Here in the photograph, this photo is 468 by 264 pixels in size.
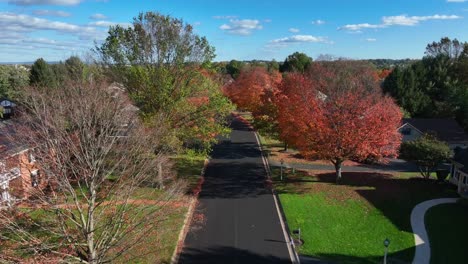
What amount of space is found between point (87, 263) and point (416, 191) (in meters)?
24.7

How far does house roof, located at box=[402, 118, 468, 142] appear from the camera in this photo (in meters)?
41.6

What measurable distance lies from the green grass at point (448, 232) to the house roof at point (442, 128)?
62.2 ft

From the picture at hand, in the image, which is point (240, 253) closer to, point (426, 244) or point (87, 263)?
point (87, 263)

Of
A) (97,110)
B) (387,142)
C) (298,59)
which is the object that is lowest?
(387,142)

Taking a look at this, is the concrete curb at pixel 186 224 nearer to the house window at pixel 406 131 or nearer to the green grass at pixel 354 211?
A: the green grass at pixel 354 211

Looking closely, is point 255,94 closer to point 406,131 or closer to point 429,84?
point 406,131

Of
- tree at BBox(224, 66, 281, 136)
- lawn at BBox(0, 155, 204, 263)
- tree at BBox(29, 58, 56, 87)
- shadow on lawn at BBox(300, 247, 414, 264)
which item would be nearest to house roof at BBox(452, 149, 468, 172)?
shadow on lawn at BBox(300, 247, 414, 264)

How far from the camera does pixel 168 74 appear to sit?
25969 mm

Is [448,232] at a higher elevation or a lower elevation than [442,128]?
lower

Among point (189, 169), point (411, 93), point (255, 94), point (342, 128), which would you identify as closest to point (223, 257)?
point (342, 128)

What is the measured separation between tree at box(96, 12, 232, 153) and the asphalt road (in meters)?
4.58

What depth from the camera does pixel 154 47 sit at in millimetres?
25453

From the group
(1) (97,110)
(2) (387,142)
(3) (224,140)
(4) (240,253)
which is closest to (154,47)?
(1) (97,110)

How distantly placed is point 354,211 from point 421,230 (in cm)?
408
